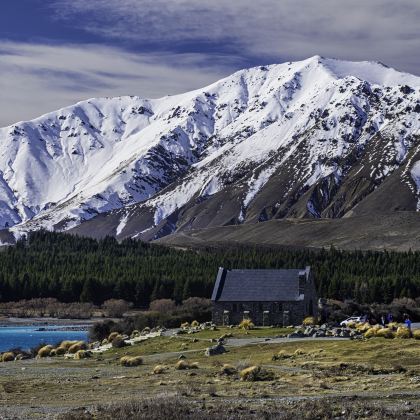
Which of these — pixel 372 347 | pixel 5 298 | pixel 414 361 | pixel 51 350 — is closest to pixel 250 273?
pixel 51 350

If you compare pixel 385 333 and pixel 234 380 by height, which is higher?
pixel 234 380

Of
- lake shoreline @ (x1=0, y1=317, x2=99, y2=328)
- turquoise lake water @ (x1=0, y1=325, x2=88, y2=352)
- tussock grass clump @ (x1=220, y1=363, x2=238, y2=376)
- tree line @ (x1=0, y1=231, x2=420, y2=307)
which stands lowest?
lake shoreline @ (x1=0, y1=317, x2=99, y2=328)

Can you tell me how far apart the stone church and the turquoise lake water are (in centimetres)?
1975

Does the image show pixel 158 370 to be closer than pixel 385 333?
Yes

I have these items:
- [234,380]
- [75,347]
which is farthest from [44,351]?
[234,380]

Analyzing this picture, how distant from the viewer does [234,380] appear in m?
40.9

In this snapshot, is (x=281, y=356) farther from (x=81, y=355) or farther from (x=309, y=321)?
(x=309, y=321)

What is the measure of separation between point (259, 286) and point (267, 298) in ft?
5.61

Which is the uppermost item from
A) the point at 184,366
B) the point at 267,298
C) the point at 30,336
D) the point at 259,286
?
the point at 259,286

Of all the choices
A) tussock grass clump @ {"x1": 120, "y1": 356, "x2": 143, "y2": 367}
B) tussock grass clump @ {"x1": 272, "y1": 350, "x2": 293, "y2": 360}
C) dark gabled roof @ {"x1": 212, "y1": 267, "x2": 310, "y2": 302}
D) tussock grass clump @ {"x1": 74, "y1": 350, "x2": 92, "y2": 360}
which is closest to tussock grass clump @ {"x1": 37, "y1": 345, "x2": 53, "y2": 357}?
tussock grass clump @ {"x1": 74, "y1": 350, "x2": 92, "y2": 360}

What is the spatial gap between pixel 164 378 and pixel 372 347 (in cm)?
1398

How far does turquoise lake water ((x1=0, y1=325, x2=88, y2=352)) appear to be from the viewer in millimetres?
105137

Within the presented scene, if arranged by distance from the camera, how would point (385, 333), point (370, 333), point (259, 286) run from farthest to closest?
point (259, 286), point (370, 333), point (385, 333)

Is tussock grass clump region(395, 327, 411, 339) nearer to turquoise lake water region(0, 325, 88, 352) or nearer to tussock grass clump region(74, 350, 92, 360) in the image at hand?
tussock grass clump region(74, 350, 92, 360)
